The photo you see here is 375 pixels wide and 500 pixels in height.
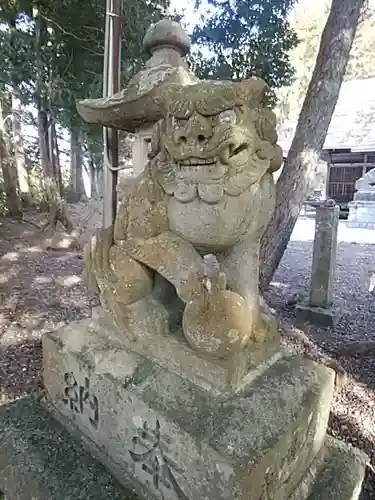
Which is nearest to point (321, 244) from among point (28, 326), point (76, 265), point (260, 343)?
point (260, 343)

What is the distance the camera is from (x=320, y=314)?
11.0 ft

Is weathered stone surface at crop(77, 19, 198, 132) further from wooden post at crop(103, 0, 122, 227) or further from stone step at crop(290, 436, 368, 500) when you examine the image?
stone step at crop(290, 436, 368, 500)

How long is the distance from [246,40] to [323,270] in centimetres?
283

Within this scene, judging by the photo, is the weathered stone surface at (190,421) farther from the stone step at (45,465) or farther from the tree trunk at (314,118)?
the tree trunk at (314,118)

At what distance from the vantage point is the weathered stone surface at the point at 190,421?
904mm

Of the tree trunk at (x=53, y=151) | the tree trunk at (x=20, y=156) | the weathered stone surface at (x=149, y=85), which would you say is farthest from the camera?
the tree trunk at (x=20, y=156)

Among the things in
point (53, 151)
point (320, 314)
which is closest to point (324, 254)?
point (320, 314)

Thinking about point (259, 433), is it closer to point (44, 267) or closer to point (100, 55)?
point (44, 267)

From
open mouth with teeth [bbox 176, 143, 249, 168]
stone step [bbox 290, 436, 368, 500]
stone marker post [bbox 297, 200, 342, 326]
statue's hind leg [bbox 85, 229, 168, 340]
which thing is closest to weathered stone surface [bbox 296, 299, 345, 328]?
stone marker post [bbox 297, 200, 342, 326]

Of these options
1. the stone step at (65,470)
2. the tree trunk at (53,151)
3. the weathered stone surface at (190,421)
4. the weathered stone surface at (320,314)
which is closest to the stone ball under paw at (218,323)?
the weathered stone surface at (190,421)

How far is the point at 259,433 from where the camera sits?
3.09ft

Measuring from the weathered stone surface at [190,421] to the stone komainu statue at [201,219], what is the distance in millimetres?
136

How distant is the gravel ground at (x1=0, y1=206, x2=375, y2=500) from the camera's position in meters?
2.18

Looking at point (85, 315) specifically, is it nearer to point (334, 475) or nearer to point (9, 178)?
point (334, 475)
